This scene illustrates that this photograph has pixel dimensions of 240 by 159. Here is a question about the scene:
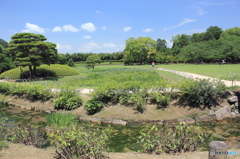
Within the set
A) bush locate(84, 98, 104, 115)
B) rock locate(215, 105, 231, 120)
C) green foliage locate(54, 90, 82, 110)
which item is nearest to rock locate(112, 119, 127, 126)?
bush locate(84, 98, 104, 115)

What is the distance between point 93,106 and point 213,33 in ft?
221

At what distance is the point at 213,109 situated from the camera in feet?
35.3

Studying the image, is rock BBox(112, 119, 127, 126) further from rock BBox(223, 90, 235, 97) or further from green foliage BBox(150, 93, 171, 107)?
rock BBox(223, 90, 235, 97)

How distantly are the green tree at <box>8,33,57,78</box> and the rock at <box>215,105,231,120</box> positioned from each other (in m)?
20.7

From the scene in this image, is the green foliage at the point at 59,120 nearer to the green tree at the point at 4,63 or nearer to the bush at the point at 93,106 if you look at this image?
the bush at the point at 93,106

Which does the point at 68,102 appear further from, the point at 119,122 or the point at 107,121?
the point at 119,122

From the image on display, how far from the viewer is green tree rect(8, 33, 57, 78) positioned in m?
23.0

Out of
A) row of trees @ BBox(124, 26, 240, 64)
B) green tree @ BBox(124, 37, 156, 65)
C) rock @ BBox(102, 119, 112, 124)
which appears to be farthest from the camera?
green tree @ BBox(124, 37, 156, 65)

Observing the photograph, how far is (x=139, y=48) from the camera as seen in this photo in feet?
187

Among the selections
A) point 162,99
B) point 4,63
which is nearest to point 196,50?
point 162,99

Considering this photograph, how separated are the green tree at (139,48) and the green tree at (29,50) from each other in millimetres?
35160

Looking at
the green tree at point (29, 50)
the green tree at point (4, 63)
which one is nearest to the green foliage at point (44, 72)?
the green tree at point (29, 50)

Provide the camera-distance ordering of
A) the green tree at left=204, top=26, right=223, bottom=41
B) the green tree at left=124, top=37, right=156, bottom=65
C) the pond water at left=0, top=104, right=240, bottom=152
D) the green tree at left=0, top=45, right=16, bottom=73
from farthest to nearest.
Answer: the green tree at left=204, top=26, right=223, bottom=41
the green tree at left=124, top=37, right=156, bottom=65
the green tree at left=0, top=45, right=16, bottom=73
the pond water at left=0, top=104, right=240, bottom=152

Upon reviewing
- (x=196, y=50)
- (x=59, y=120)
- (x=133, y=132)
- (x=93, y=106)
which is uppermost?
(x=196, y=50)
